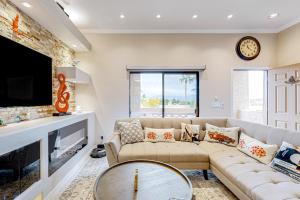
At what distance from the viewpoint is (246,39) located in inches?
175

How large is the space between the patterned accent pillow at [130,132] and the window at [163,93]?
4.87 feet

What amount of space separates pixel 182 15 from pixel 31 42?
2809mm

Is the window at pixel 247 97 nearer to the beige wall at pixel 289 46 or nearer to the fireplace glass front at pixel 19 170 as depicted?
the beige wall at pixel 289 46

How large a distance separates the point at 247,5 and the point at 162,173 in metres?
3.39

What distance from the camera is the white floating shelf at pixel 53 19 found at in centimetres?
226

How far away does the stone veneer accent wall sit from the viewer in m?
2.08

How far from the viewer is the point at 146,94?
4555 millimetres

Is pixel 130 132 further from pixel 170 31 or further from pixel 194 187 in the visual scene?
pixel 170 31

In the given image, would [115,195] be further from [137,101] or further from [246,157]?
[137,101]

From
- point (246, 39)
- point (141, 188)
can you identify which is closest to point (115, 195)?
point (141, 188)

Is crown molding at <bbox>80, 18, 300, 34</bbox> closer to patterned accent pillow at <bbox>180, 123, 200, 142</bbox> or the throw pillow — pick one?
patterned accent pillow at <bbox>180, 123, 200, 142</bbox>

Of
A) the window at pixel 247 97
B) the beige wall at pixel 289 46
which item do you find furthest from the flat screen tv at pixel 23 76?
the window at pixel 247 97

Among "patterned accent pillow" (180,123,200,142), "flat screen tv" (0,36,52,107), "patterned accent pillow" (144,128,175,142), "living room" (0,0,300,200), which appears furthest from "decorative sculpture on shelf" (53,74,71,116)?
"patterned accent pillow" (180,123,200,142)

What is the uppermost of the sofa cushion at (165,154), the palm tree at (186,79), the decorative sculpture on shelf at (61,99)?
the palm tree at (186,79)
